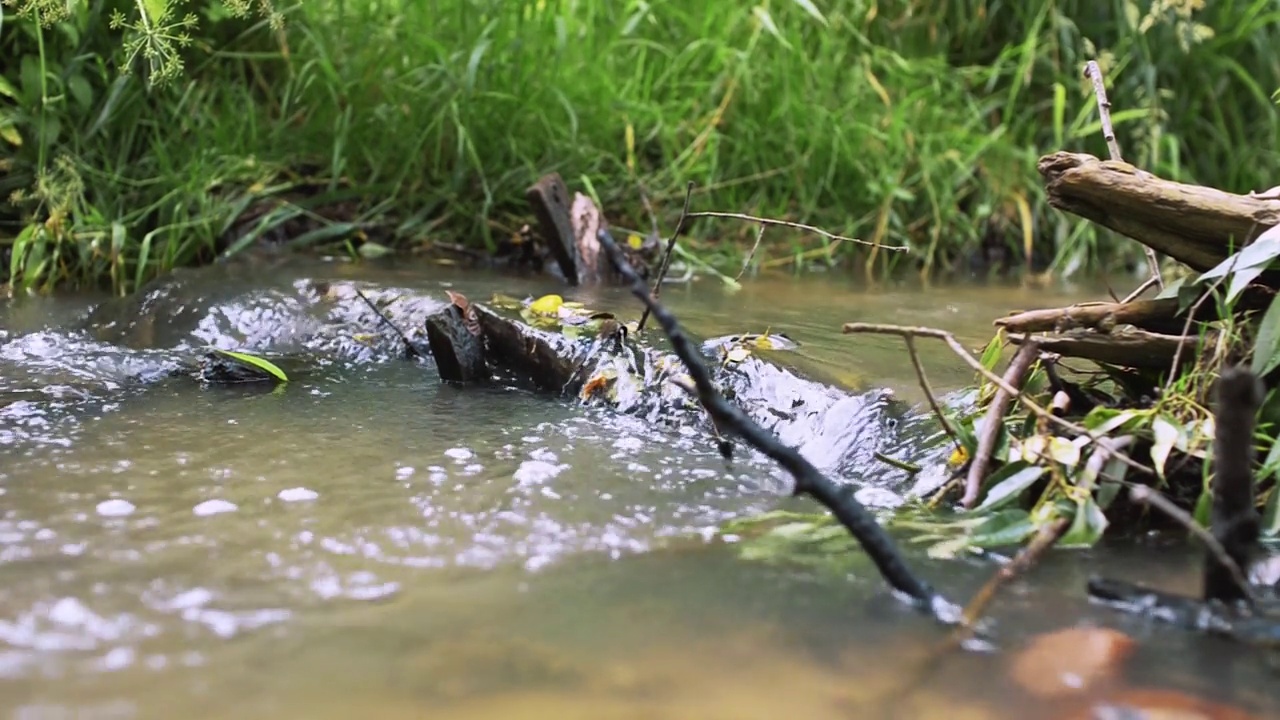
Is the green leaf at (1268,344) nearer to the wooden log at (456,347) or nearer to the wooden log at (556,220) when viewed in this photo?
the wooden log at (456,347)

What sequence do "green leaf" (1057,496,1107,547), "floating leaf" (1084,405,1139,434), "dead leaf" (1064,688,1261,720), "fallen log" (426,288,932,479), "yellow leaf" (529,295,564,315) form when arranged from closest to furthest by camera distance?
"dead leaf" (1064,688,1261,720) → "green leaf" (1057,496,1107,547) → "floating leaf" (1084,405,1139,434) → "fallen log" (426,288,932,479) → "yellow leaf" (529,295,564,315)

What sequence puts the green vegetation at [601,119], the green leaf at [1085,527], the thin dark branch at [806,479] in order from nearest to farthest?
the thin dark branch at [806,479] < the green leaf at [1085,527] < the green vegetation at [601,119]

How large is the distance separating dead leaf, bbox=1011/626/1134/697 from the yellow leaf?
134cm

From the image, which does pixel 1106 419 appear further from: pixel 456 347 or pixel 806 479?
pixel 456 347

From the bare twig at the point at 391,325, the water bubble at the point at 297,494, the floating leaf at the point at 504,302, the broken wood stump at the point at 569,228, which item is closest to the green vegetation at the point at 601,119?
the broken wood stump at the point at 569,228

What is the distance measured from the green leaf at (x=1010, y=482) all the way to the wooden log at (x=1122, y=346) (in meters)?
0.20

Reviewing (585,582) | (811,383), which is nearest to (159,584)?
(585,582)

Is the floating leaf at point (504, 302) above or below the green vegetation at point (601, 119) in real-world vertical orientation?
below

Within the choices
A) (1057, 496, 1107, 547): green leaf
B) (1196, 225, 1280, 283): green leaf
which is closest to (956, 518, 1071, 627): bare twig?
(1057, 496, 1107, 547): green leaf

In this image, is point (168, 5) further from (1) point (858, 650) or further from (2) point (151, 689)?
(1) point (858, 650)

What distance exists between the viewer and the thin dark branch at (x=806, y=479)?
890 mm

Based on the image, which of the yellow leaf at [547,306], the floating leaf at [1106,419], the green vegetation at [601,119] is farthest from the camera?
the green vegetation at [601,119]

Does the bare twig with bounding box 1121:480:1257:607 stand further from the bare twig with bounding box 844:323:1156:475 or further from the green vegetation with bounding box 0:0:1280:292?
the green vegetation with bounding box 0:0:1280:292

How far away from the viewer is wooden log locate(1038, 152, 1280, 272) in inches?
51.7
